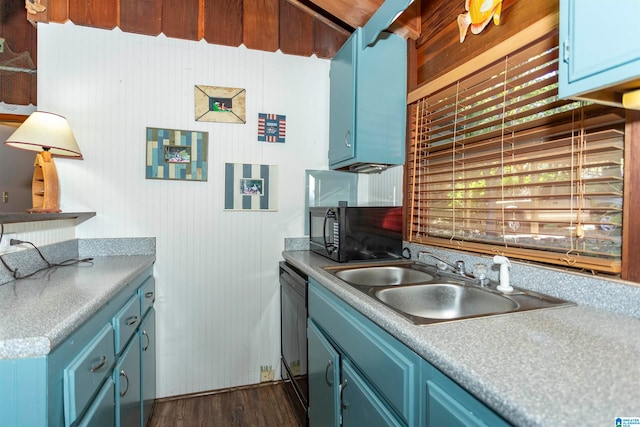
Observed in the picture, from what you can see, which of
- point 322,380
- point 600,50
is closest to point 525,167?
point 600,50

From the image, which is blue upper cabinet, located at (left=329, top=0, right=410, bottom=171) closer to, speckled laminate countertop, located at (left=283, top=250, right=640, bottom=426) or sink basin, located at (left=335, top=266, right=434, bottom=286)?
sink basin, located at (left=335, top=266, right=434, bottom=286)

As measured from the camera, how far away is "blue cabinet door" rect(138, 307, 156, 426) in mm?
1683

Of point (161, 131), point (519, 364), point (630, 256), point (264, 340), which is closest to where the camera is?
point (519, 364)

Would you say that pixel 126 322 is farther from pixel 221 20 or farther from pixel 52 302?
pixel 221 20

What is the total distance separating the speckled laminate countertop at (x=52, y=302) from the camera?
2.56 feet

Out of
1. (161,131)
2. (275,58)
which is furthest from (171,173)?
(275,58)

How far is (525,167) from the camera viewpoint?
4.28ft

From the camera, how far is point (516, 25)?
1.30m

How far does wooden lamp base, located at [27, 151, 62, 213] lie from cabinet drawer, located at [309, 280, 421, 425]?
1570 millimetres

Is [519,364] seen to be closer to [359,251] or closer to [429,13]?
[359,251]

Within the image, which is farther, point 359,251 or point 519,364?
point 359,251

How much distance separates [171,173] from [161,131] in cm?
28

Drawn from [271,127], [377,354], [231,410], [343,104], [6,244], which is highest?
[343,104]

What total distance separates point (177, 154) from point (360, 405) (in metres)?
1.81
